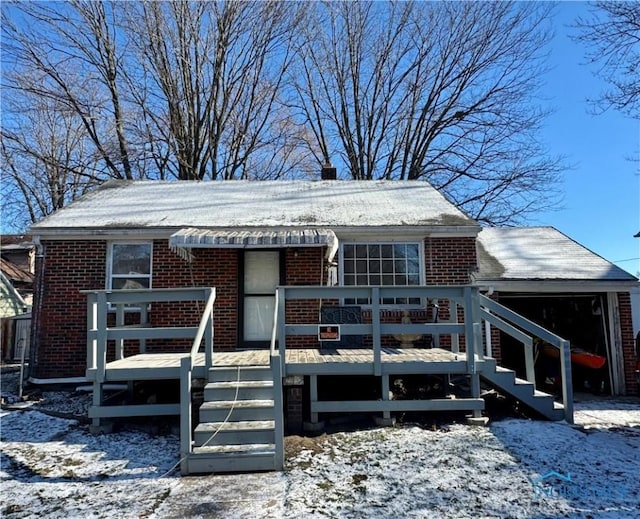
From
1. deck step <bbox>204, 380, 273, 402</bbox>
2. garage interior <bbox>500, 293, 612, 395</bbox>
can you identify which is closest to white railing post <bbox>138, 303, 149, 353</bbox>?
deck step <bbox>204, 380, 273, 402</bbox>

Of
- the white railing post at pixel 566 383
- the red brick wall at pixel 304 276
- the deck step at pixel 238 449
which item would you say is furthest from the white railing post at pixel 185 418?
the white railing post at pixel 566 383

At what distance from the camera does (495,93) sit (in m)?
19.9

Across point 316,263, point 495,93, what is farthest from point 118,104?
point 495,93

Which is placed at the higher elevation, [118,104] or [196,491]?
[118,104]

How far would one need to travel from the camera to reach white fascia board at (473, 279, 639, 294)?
8.70 meters

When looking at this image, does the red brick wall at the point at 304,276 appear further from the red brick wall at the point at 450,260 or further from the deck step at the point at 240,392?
the deck step at the point at 240,392

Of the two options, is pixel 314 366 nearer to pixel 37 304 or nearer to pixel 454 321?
pixel 454 321

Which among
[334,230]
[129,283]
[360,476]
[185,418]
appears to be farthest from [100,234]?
[360,476]

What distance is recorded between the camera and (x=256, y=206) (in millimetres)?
9758

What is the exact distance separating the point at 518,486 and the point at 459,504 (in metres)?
0.73

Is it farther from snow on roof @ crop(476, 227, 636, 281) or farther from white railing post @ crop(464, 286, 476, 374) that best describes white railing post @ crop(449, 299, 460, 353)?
snow on roof @ crop(476, 227, 636, 281)

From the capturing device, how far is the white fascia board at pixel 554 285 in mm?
8703

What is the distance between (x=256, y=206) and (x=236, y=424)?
581 centimetres

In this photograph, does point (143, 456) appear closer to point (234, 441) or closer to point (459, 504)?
point (234, 441)
